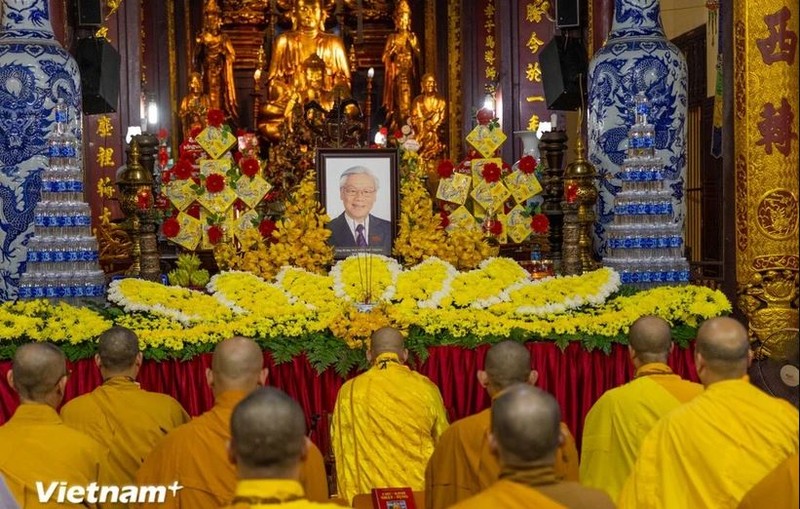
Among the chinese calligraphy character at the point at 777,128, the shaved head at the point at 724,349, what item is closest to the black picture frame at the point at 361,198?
the chinese calligraphy character at the point at 777,128

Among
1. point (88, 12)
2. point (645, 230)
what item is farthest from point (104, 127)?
point (645, 230)

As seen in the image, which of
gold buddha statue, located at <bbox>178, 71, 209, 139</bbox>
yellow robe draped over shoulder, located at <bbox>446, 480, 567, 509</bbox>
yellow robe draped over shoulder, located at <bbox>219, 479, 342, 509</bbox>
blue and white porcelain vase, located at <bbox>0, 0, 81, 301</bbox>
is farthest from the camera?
gold buddha statue, located at <bbox>178, 71, 209, 139</bbox>

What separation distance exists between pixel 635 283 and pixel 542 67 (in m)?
4.27

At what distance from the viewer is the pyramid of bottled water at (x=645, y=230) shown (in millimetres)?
9102

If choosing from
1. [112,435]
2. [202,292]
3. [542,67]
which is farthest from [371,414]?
[542,67]

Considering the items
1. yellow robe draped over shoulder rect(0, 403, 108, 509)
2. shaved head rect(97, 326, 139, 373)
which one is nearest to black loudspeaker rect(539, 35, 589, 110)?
shaved head rect(97, 326, 139, 373)

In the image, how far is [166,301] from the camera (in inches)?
332

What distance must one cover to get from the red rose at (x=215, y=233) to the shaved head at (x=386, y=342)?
3.95m

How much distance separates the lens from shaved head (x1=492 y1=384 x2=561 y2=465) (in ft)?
11.3

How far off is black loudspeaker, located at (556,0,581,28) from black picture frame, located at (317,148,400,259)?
12.7ft

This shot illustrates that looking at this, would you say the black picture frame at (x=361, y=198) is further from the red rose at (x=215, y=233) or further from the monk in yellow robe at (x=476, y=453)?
the monk in yellow robe at (x=476, y=453)

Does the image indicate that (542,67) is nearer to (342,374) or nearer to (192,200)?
(192,200)

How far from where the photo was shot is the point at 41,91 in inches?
395

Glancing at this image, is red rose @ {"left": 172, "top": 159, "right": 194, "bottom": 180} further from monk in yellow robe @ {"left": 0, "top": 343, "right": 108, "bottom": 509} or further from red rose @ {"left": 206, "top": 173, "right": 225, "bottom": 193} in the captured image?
monk in yellow robe @ {"left": 0, "top": 343, "right": 108, "bottom": 509}
